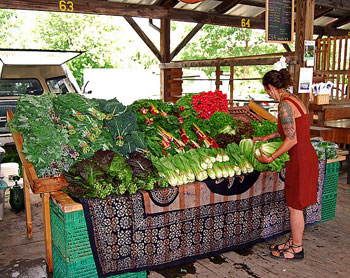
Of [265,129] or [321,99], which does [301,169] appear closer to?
[265,129]

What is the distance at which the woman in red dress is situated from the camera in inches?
126

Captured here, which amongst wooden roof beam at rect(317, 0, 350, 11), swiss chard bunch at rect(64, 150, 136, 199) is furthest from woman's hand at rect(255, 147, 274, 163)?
wooden roof beam at rect(317, 0, 350, 11)

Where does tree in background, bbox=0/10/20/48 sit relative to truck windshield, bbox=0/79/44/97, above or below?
above

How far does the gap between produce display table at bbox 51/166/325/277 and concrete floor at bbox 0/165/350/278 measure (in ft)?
0.37

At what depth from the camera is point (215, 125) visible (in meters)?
3.97

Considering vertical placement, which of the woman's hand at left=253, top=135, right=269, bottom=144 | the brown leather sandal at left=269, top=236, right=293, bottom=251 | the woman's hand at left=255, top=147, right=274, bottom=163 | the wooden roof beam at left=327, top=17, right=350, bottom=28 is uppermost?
the wooden roof beam at left=327, top=17, right=350, bottom=28

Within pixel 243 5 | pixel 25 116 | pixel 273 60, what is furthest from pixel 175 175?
pixel 243 5

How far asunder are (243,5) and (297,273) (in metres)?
8.33

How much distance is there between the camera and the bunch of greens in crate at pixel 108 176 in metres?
2.78

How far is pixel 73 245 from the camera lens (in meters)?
2.71

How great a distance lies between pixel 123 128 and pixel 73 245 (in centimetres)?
115

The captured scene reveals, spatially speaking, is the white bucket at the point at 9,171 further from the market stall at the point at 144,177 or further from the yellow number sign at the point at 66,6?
the yellow number sign at the point at 66,6

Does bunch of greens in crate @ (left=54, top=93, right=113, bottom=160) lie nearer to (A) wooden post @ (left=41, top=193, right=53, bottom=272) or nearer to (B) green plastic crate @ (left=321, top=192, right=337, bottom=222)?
(A) wooden post @ (left=41, top=193, right=53, bottom=272)

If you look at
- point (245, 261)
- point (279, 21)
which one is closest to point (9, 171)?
point (245, 261)
